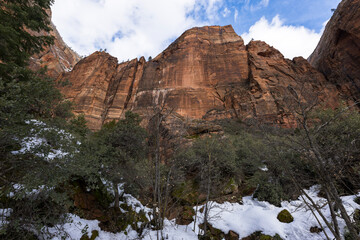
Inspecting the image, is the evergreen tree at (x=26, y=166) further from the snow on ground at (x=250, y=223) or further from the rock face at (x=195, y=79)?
the rock face at (x=195, y=79)

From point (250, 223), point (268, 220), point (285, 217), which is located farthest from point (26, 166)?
point (285, 217)

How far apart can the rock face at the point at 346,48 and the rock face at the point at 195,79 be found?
250 cm

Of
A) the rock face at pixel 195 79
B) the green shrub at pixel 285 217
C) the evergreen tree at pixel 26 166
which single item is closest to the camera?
the evergreen tree at pixel 26 166

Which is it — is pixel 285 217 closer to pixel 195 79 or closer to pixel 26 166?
pixel 26 166

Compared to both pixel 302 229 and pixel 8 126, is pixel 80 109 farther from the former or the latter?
pixel 302 229

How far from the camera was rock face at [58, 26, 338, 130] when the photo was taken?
3494 centimetres

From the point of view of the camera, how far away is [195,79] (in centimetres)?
4044

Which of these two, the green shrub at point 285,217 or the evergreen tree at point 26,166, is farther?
the green shrub at point 285,217

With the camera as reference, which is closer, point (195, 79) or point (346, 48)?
point (346, 48)

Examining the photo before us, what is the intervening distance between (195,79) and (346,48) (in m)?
30.3

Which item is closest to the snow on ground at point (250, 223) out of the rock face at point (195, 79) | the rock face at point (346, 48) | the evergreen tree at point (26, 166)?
the evergreen tree at point (26, 166)

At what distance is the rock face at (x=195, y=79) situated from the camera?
34938mm

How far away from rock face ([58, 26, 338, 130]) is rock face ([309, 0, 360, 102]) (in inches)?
98.3

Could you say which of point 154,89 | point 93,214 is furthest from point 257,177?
point 154,89
